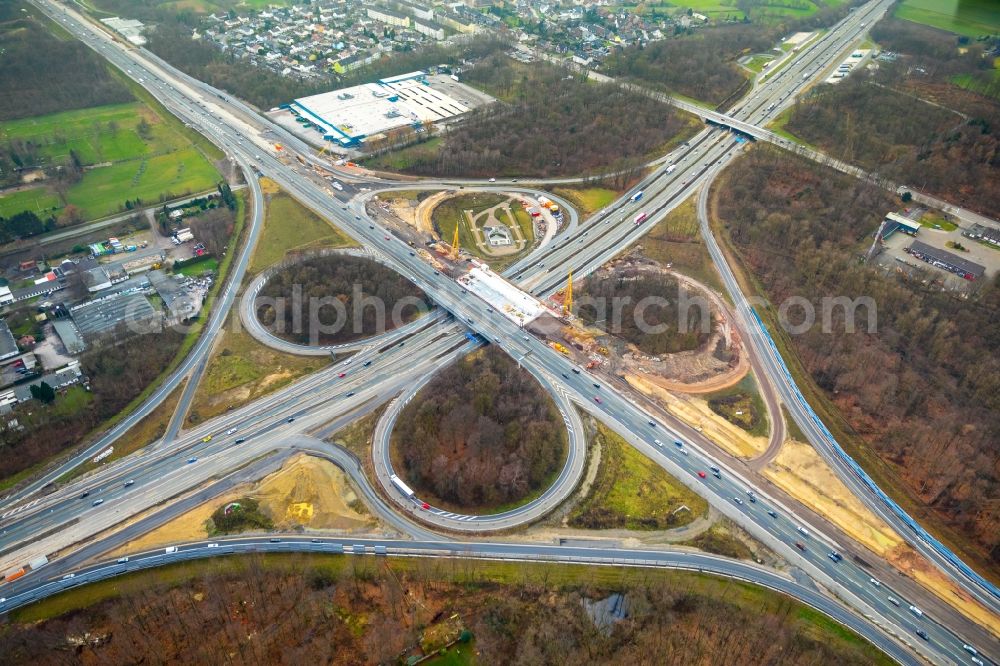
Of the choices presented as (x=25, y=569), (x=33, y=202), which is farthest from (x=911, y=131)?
(x=33, y=202)

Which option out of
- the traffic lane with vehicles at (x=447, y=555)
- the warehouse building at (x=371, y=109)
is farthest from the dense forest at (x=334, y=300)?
the warehouse building at (x=371, y=109)

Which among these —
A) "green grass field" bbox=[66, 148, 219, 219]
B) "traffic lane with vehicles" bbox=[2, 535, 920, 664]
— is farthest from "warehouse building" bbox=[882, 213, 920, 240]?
"green grass field" bbox=[66, 148, 219, 219]

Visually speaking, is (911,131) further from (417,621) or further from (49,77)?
(49,77)

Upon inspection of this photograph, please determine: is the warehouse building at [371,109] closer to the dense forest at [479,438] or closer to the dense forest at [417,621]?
the dense forest at [479,438]

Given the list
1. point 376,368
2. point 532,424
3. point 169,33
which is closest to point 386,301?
point 376,368

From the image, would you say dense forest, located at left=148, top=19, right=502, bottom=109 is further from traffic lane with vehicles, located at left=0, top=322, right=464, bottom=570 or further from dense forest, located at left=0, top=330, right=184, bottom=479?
traffic lane with vehicles, located at left=0, top=322, right=464, bottom=570
